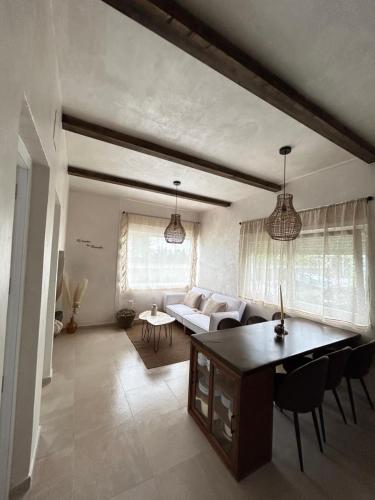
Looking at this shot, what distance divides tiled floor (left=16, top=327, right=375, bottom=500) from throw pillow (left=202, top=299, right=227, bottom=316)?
5.21 feet

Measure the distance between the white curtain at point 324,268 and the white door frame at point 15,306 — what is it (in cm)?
306

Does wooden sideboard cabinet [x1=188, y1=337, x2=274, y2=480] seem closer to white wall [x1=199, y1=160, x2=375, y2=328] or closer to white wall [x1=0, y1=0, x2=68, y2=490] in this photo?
white wall [x1=0, y1=0, x2=68, y2=490]

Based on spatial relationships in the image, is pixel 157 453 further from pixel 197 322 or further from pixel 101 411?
pixel 197 322

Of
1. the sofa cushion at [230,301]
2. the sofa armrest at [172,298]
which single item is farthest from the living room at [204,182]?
the sofa armrest at [172,298]

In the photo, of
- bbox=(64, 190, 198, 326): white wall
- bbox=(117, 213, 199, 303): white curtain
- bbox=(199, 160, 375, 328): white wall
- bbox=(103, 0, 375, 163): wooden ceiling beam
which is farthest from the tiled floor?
bbox=(103, 0, 375, 163): wooden ceiling beam

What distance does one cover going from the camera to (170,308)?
169 inches

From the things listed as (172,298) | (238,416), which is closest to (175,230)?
(172,298)

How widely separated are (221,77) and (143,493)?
280 centimetres

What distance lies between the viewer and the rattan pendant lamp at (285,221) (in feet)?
6.93

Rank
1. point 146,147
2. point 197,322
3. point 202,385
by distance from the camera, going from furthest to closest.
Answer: point 197,322
point 146,147
point 202,385

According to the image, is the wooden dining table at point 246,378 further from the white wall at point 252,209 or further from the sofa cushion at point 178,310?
the sofa cushion at point 178,310

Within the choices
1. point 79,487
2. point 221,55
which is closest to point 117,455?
point 79,487

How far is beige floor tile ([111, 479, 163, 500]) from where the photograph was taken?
4.07ft

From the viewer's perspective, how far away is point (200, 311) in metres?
4.15
